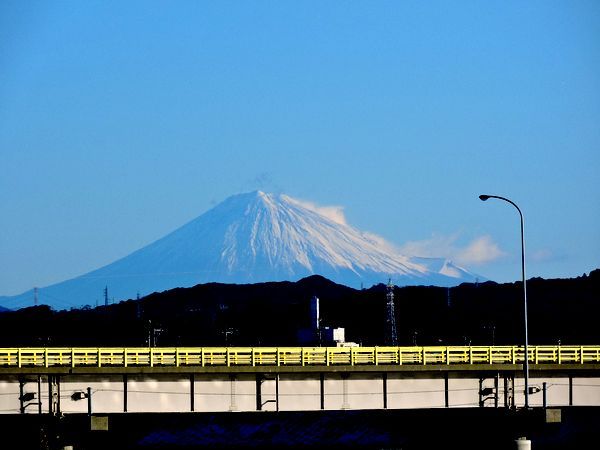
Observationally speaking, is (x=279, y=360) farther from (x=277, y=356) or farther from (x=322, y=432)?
(x=322, y=432)

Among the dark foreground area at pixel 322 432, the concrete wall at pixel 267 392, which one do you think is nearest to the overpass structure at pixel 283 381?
the concrete wall at pixel 267 392

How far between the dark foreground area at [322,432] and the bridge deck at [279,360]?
1507cm

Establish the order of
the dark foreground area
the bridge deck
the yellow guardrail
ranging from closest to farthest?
the bridge deck, the yellow guardrail, the dark foreground area

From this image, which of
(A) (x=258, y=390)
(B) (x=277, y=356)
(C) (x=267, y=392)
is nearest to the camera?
(A) (x=258, y=390)

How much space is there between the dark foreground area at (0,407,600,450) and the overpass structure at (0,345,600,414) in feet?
49.5

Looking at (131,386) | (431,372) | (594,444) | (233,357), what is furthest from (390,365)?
(594,444)

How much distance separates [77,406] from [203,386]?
7225 millimetres

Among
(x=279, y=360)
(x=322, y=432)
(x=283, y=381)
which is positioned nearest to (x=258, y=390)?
(x=283, y=381)

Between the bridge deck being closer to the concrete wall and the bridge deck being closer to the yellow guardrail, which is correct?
the yellow guardrail

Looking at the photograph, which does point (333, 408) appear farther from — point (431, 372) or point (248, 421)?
point (248, 421)

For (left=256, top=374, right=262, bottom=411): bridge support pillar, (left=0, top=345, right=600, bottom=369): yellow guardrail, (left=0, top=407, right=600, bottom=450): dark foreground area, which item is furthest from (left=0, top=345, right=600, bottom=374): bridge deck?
(left=0, top=407, right=600, bottom=450): dark foreground area

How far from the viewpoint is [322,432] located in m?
164

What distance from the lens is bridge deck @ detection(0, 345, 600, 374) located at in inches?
3588

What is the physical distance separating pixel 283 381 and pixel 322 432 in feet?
240
